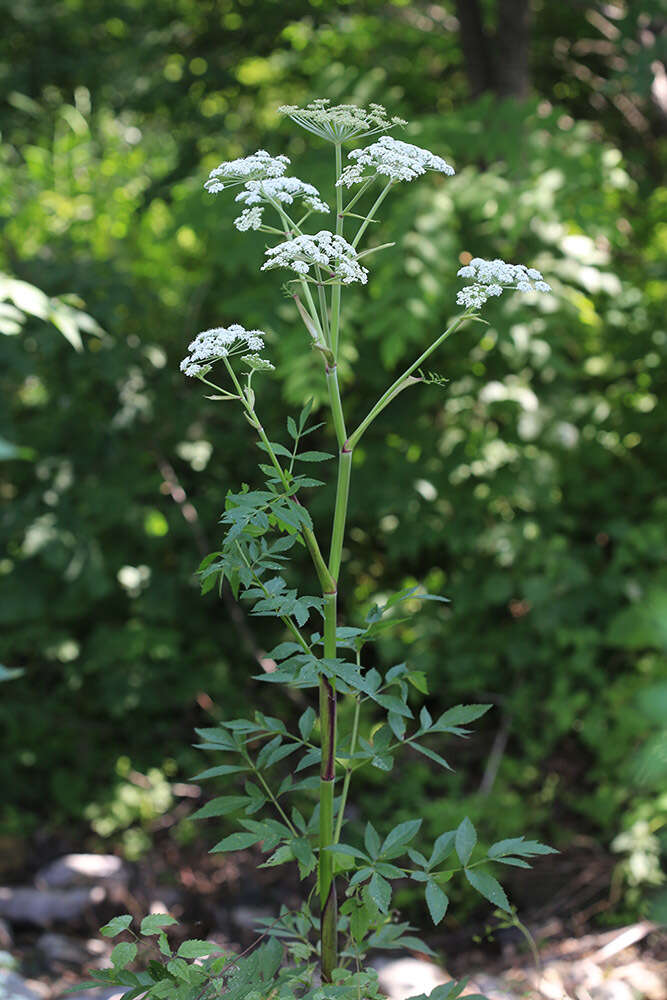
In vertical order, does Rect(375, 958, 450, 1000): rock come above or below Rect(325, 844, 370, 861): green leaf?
below

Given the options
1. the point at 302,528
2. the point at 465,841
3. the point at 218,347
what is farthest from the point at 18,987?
the point at 218,347

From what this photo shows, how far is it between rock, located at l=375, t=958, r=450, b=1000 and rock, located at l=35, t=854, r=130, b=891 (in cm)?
118

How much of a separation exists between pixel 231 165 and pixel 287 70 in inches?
116

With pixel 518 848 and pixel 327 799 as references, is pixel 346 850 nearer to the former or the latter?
pixel 327 799

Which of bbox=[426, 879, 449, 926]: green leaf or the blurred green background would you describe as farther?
the blurred green background

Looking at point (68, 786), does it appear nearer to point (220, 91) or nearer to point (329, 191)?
point (329, 191)

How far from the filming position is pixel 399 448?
3.26m

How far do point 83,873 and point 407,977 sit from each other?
1.45m

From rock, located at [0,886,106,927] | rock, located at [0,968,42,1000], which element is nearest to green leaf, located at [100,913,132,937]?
rock, located at [0,968,42,1000]

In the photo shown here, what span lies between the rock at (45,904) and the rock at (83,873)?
4 centimetres

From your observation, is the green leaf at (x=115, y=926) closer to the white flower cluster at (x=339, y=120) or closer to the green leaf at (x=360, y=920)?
the green leaf at (x=360, y=920)

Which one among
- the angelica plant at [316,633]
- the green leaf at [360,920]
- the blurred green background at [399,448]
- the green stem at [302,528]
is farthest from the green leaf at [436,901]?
the blurred green background at [399,448]

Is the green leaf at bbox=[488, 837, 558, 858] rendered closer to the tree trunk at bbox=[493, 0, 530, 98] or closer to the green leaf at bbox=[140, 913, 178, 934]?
the green leaf at bbox=[140, 913, 178, 934]

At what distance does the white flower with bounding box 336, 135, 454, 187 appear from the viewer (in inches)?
44.1
